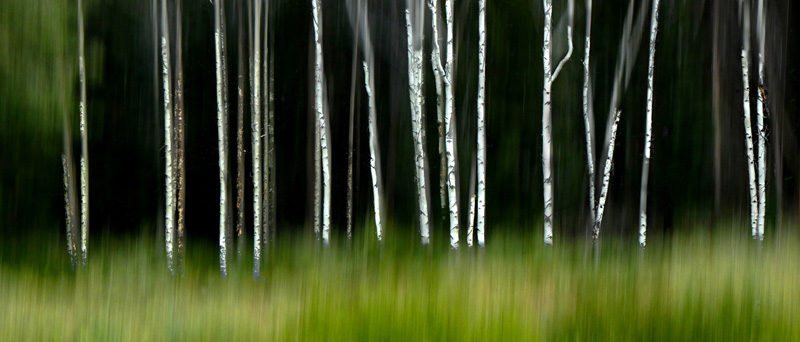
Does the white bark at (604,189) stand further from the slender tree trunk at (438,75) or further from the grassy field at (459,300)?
the slender tree trunk at (438,75)

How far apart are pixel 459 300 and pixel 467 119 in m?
6.17

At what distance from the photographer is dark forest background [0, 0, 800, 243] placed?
33.3 feet

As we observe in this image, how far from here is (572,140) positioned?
10.9 meters

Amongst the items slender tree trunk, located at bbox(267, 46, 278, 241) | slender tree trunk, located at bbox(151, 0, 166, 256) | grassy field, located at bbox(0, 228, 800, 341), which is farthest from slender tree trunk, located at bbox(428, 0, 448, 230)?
slender tree trunk, located at bbox(151, 0, 166, 256)

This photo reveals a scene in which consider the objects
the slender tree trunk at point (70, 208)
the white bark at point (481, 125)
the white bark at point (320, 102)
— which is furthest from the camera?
the slender tree trunk at point (70, 208)

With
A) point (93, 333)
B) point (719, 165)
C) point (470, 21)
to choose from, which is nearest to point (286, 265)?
point (93, 333)

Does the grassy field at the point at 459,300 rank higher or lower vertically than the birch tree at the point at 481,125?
lower

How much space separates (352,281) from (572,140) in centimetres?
599

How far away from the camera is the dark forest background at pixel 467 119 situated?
1015cm

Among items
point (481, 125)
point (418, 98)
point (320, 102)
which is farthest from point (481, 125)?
point (320, 102)

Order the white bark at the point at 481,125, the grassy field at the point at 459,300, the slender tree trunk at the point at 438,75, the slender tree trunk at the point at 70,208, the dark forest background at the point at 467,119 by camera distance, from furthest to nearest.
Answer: the dark forest background at the point at 467,119 < the slender tree trunk at the point at 70,208 < the slender tree trunk at the point at 438,75 < the white bark at the point at 481,125 < the grassy field at the point at 459,300

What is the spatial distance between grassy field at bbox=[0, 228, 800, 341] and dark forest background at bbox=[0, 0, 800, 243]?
3096 mm

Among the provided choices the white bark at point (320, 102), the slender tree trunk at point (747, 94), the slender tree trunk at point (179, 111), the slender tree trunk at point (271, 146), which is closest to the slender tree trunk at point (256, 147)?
the white bark at point (320, 102)

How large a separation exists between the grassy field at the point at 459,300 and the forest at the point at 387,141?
0.35ft
